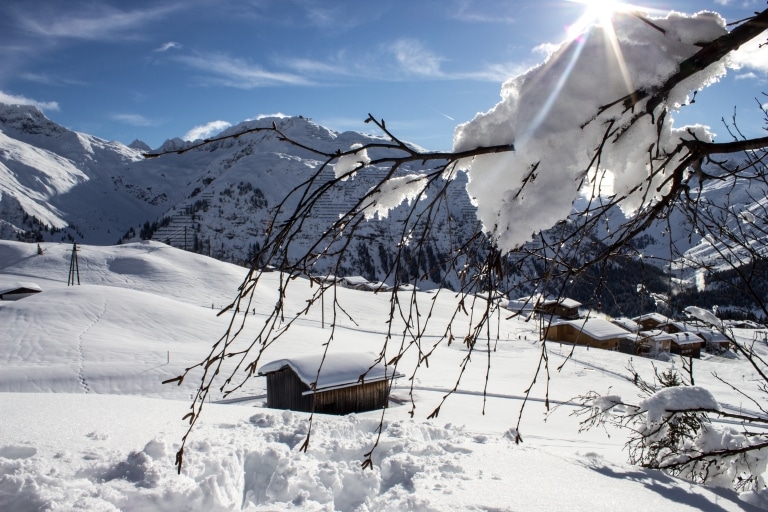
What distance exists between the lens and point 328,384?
13406 mm

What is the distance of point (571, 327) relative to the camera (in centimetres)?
4038

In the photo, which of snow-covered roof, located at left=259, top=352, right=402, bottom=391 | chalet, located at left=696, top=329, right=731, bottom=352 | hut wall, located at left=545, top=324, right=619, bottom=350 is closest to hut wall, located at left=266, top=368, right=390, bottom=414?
snow-covered roof, located at left=259, top=352, right=402, bottom=391

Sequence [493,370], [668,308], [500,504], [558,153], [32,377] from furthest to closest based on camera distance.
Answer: [493,370]
[32,377]
[500,504]
[668,308]
[558,153]

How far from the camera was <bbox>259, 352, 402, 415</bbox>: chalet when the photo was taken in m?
14.1

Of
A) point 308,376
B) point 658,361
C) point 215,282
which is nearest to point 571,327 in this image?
point 658,361

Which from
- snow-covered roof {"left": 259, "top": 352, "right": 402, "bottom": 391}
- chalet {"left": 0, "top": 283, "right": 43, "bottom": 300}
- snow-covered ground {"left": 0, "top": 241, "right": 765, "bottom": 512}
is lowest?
chalet {"left": 0, "top": 283, "right": 43, "bottom": 300}

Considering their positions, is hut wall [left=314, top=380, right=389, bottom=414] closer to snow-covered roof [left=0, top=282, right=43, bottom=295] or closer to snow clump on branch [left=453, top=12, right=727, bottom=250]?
snow clump on branch [left=453, top=12, right=727, bottom=250]

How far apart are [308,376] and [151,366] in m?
9.01

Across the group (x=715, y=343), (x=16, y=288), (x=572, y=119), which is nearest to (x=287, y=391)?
(x=715, y=343)

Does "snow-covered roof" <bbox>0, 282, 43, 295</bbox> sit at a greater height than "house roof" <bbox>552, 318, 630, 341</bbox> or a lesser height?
lesser

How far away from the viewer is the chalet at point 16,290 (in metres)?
37.6

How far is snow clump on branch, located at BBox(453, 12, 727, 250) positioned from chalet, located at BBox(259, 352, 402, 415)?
12.7 metres

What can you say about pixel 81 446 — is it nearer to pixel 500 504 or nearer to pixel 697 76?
pixel 500 504

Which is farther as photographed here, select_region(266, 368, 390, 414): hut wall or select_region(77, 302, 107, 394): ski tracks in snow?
select_region(77, 302, 107, 394): ski tracks in snow
